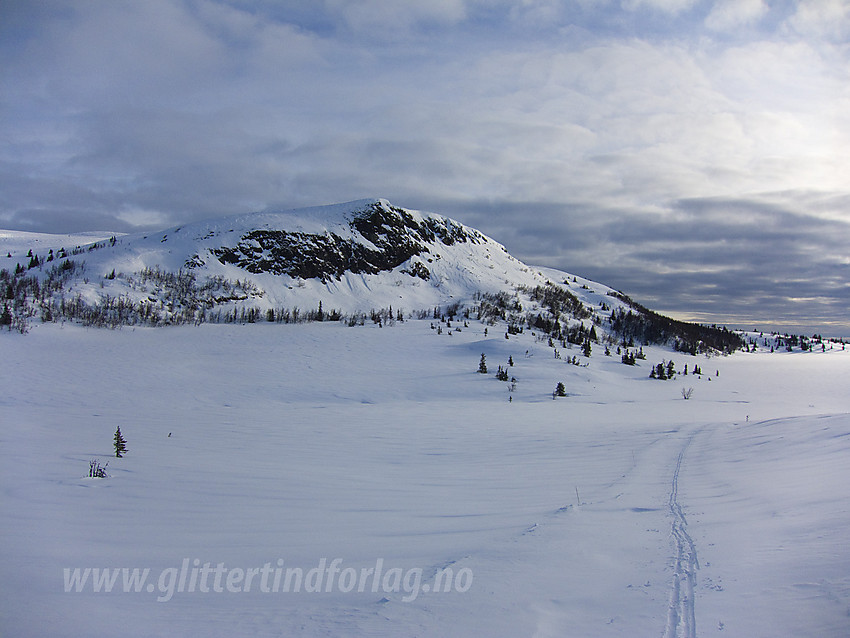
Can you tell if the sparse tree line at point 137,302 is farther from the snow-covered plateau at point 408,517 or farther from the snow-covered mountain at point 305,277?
the snow-covered plateau at point 408,517

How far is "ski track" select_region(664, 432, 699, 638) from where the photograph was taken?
11.4ft

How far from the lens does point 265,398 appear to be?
2206 centimetres

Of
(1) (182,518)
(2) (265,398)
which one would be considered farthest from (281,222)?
(1) (182,518)

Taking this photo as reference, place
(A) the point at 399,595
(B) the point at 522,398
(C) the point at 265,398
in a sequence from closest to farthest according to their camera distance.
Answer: (A) the point at 399,595, (C) the point at 265,398, (B) the point at 522,398

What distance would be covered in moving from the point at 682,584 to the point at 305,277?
79034mm

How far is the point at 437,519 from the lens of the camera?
624 cm

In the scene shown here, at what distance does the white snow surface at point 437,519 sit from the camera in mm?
3666

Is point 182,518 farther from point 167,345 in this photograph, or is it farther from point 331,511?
point 167,345

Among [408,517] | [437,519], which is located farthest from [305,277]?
[437,519]

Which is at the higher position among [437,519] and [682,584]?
[682,584]

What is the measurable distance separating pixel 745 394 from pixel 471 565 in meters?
34.0

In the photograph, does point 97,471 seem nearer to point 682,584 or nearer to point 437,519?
point 437,519

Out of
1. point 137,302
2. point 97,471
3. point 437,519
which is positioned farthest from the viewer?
point 137,302

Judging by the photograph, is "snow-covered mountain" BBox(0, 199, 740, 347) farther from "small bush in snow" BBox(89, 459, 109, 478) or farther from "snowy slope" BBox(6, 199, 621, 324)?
"small bush in snow" BBox(89, 459, 109, 478)
